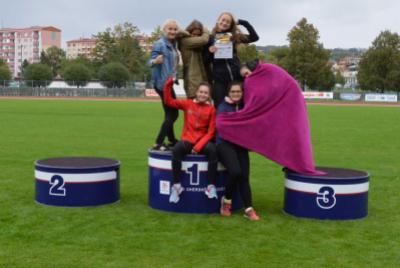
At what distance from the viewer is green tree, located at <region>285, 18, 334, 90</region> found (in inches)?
2458

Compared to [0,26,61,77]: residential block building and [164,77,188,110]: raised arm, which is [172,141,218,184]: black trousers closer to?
[164,77,188,110]: raised arm

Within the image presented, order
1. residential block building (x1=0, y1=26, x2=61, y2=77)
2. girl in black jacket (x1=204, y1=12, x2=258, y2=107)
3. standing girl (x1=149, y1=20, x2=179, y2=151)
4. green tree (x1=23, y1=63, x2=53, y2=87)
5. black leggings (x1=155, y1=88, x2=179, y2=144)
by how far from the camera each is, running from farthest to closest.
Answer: residential block building (x1=0, y1=26, x2=61, y2=77)
green tree (x1=23, y1=63, x2=53, y2=87)
black leggings (x1=155, y1=88, x2=179, y2=144)
standing girl (x1=149, y1=20, x2=179, y2=151)
girl in black jacket (x1=204, y1=12, x2=258, y2=107)

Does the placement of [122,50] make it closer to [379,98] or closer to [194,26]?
[379,98]

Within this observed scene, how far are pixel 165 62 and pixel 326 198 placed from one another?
105 inches

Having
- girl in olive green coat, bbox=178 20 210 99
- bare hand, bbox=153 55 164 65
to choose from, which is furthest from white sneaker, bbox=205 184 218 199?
bare hand, bbox=153 55 164 65

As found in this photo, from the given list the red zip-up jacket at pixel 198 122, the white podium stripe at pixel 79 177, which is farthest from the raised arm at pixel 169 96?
the white podium stripe at pixel 79 177

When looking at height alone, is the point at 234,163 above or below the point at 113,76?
below

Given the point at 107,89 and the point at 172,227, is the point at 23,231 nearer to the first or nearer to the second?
the point at 172,227

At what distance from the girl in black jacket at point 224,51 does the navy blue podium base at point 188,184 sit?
0.94 m

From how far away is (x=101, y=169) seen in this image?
6.83 meters

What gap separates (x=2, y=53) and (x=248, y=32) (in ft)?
534

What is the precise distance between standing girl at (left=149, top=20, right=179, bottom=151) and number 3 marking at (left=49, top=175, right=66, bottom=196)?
51.4 inches

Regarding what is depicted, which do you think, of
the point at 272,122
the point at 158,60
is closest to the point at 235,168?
the point at 272,122

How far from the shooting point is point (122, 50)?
290ft
